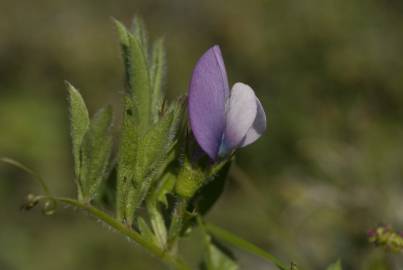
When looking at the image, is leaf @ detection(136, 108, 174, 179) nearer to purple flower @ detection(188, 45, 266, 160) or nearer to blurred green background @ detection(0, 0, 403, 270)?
purple flower @ detection(188, 45, 266, 160)

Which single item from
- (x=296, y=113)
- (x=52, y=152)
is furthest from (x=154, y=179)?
(x=52, y=152)

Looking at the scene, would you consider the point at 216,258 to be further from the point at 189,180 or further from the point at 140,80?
the point at 140,80

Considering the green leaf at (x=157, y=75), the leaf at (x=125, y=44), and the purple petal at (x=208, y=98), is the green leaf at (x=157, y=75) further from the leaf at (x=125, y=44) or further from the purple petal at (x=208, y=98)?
the purple petal at (x=208, y=98)

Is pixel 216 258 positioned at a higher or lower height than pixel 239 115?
lower

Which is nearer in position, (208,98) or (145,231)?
(208,98)

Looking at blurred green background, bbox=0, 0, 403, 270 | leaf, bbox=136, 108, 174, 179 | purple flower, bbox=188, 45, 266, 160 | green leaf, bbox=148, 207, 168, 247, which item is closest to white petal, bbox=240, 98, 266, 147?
purple flower, bbox=188, 45, 266, 160

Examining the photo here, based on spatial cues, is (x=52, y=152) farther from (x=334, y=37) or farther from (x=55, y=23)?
(x=334, y=37)

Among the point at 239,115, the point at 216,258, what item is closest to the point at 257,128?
the point at 239,115
